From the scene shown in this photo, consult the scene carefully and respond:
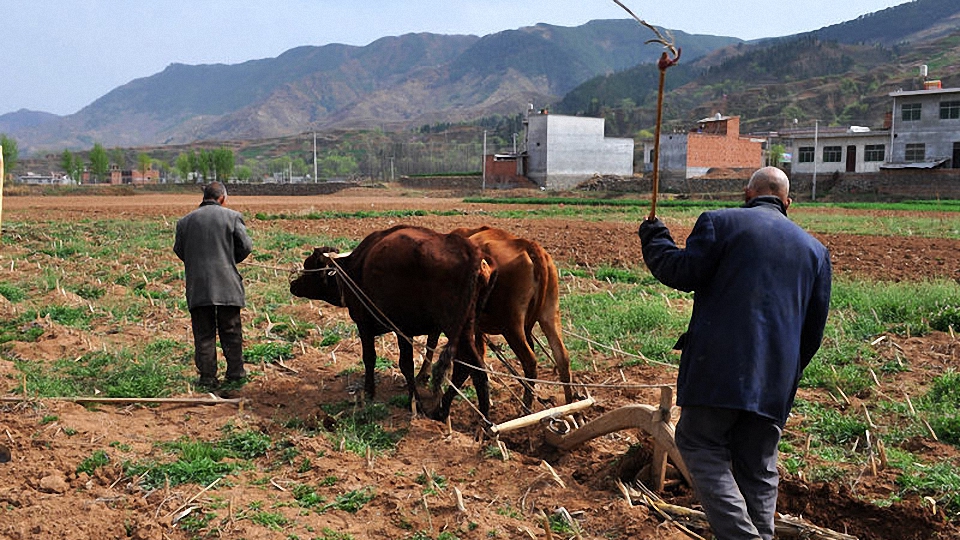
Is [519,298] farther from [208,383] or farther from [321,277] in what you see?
[208,383]

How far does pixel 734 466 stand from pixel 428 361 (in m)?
4.49

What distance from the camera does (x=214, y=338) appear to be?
8.47 meters

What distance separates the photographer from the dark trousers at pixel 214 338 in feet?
27.5

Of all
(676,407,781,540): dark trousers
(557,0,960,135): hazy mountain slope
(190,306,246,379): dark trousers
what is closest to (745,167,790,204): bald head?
(676,407,781,540): dark trousers

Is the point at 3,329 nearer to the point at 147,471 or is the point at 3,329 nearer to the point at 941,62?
the point at 147,471

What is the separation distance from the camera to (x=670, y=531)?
502 cm

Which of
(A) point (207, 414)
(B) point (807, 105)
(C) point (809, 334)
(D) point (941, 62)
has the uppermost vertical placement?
(D) point (941, 62)

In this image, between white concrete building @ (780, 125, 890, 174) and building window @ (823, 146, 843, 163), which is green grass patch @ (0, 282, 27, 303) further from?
building window @ (823, 146, 843, 163)

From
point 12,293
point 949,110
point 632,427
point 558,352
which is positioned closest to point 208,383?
point 558,352

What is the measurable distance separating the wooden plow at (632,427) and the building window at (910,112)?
188ft

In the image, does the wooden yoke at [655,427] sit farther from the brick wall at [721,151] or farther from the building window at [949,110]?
the brick wall at [721,151]

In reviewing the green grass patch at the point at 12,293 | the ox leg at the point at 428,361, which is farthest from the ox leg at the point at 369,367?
the green grass patch at the point at 12,293

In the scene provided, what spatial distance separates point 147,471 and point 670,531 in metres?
3.95


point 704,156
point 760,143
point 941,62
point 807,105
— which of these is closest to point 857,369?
point 704,156
